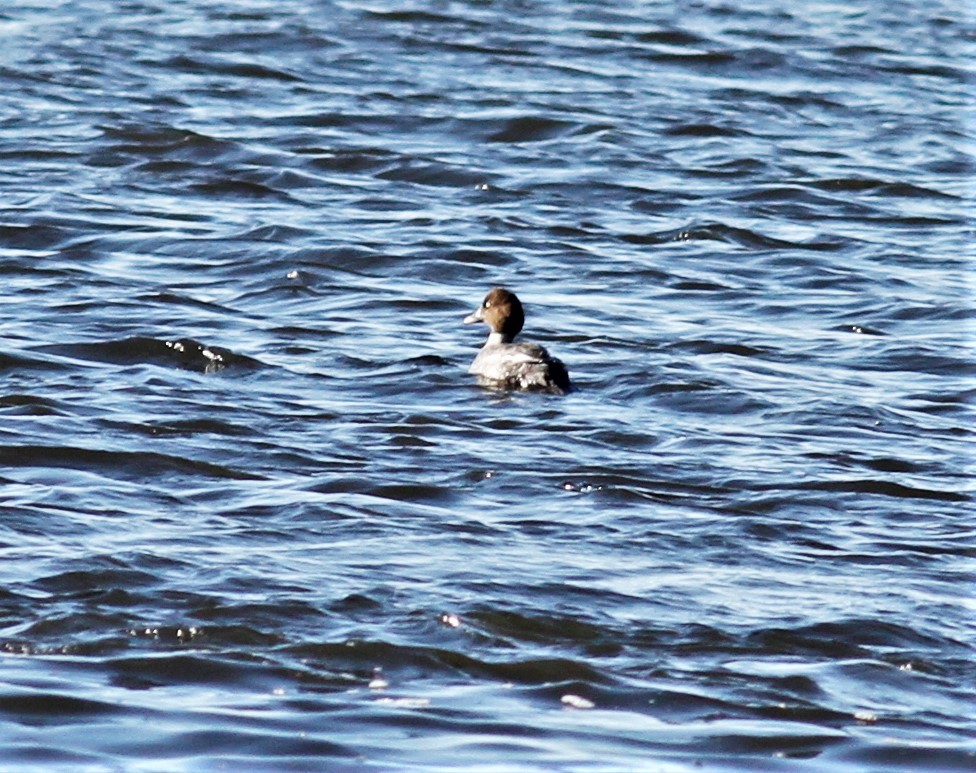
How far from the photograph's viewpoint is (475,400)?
34.1ft

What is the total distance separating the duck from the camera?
10.4 meters

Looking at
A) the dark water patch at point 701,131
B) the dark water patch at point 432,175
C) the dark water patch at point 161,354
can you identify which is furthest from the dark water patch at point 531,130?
the dark water patch at point 161,354

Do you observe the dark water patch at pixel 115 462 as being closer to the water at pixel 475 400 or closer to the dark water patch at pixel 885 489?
the water at pixel 475 400

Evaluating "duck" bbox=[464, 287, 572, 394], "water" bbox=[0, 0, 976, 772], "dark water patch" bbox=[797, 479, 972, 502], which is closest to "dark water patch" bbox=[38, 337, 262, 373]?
"water" bbox=[0, 0, 976, 772]

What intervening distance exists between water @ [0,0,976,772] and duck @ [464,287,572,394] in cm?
15

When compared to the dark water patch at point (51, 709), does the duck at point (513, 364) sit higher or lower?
lower

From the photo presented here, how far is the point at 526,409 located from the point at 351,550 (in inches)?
104

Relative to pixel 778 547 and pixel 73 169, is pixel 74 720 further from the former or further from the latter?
pixel 73 169

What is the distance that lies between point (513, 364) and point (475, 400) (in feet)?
0.97

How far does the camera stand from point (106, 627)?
6.67m

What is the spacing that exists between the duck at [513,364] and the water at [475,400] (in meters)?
0.15

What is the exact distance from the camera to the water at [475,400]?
627cm

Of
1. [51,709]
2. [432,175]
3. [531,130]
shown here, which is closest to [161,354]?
[51,709]

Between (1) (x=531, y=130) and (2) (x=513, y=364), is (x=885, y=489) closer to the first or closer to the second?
(2) (x=513, y=364)
